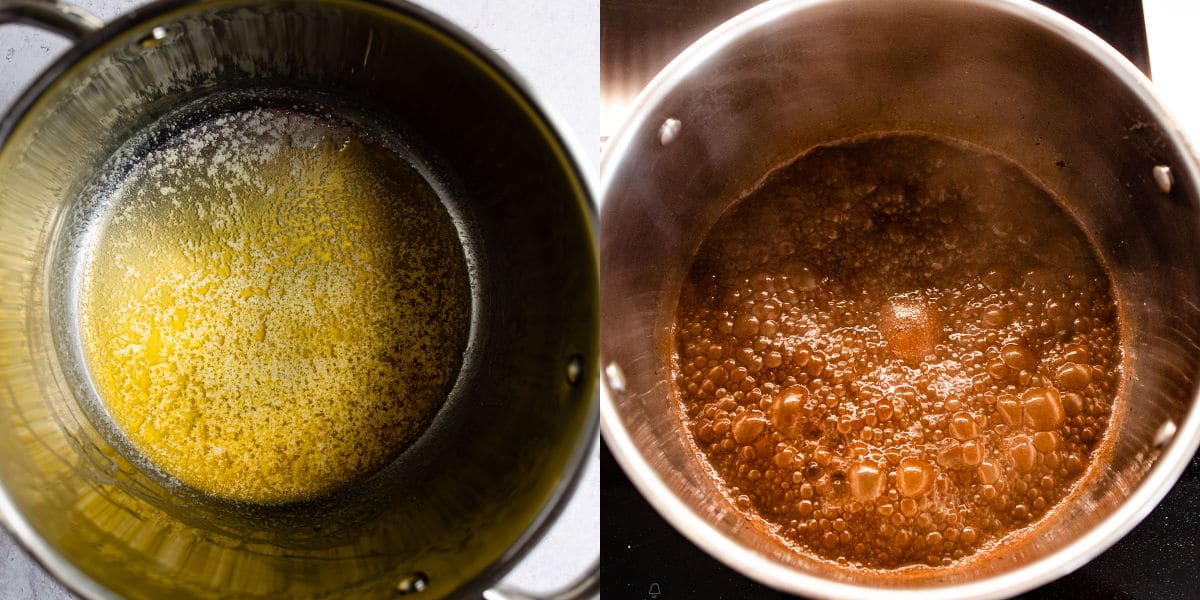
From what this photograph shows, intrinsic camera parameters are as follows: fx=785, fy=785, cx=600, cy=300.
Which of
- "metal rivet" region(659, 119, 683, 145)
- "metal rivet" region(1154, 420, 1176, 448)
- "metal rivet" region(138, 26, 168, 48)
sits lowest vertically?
"metal rivet" region(1154, 420, 1176, 448)

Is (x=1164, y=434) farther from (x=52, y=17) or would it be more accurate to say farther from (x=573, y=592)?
(x=52, y=17)

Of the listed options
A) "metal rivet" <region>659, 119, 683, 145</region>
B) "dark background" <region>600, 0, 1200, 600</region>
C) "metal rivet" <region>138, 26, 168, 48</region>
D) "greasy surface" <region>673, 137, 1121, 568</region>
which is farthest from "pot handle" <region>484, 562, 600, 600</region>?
"metal rivet" <region>138, 26, 168, 48</region>

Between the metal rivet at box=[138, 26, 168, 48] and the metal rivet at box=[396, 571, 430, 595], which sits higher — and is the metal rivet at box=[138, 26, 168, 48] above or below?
above

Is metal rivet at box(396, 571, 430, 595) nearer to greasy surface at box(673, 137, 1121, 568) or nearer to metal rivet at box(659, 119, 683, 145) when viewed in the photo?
greasy surface at box(673, 137, 1121, 568)

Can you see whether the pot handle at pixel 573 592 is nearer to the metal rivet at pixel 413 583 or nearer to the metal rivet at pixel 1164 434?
the metal rivet at pixel 413 583

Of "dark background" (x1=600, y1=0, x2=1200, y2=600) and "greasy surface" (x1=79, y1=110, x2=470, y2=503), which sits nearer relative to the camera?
"dark background" (x1=600, y1=0, x2=1200, y2=600)

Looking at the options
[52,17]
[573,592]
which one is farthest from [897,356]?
[52,17]

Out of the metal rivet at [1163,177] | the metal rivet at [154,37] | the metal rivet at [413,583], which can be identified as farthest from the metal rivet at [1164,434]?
the metal rivet at [154,37]
